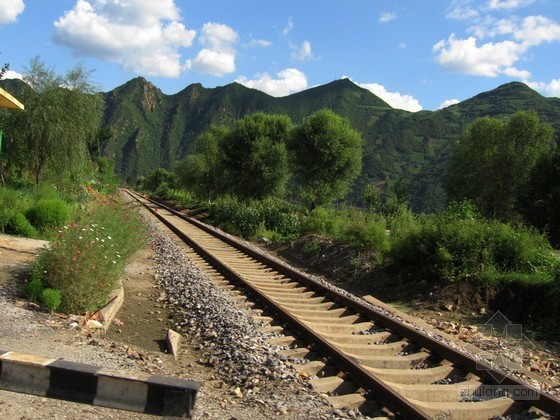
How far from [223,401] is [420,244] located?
7.93 meters

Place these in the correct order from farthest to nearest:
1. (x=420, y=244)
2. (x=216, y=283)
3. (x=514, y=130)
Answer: (x=514, y=130) → (x=420, y=244) → (x=216, y=283)

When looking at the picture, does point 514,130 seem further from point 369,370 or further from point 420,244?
point 369,370

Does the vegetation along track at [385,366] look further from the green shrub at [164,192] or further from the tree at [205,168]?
the green shrub at [164,192]

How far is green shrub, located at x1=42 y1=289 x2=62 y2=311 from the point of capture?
653 cm

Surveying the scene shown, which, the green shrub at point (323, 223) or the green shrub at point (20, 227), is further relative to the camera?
the green shrub at point (323, 223)

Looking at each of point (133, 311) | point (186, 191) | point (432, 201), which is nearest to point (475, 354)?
point (133, 311)

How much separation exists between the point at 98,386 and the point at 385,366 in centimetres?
374

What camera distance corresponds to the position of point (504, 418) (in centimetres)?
425

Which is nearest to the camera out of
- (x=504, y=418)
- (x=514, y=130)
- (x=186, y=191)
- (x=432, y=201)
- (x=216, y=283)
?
(x=504, y=418)

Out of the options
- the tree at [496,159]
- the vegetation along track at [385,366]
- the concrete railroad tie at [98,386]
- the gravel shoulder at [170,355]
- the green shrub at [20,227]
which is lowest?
the gravel shoulder at [170,355]

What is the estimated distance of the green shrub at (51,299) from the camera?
653 centimetres

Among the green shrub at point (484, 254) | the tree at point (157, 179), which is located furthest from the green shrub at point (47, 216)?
the tree at point (157, 179)

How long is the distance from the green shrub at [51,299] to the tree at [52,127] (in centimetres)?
1411

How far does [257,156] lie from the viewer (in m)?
32.3
